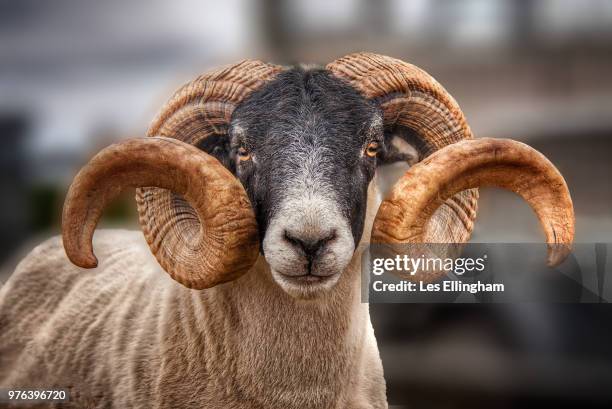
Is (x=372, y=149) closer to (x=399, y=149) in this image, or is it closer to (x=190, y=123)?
(x=399, y=149)

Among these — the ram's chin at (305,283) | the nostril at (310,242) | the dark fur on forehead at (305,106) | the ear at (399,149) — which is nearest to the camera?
the nostril at (310,242)

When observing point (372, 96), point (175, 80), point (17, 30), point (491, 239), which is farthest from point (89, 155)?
point (491, 239)

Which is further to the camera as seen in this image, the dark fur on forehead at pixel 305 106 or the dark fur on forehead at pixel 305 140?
the dark fur on forehead at pixel 305 106

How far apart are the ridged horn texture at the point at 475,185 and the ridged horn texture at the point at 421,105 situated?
253 mm

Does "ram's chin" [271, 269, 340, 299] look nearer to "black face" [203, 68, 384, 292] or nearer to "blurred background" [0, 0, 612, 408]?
"black face" [203, 68, 384, 292]

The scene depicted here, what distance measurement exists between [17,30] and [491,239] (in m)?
2.71

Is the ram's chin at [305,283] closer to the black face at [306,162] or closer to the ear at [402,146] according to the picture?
the black face at [306,162]

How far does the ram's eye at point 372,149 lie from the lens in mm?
2717

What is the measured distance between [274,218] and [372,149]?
591mm

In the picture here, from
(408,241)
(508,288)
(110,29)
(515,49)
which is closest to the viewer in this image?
(408,241)

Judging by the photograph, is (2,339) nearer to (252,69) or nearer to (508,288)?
(252,69)

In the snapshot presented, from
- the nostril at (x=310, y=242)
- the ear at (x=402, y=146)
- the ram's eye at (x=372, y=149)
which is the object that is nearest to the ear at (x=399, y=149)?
the ear at (x=402, y=146)

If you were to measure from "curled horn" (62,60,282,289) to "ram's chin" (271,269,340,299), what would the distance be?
185 mm

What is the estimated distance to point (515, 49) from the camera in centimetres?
371
